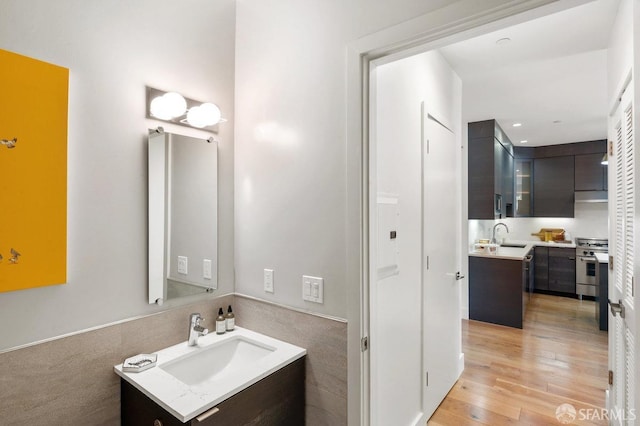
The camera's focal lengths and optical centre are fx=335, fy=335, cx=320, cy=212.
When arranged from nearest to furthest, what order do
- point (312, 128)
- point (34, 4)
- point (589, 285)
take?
point (34, 4)
point (312, 128)
point (589, 285)

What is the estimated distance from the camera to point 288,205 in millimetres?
1597

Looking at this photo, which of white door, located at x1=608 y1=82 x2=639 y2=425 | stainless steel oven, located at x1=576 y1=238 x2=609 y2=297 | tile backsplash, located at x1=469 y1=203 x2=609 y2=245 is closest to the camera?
white door, located at x1=608 y1=82 x2=639 y2=425

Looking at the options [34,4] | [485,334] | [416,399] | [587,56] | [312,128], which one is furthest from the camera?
[485,334]

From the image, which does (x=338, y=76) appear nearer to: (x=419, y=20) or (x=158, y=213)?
(x=419, y=20)

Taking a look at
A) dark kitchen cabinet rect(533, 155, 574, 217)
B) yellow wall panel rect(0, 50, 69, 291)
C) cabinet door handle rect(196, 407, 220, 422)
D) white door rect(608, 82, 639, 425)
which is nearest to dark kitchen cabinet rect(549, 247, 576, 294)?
dark kitchen cabinet rect(533, 155, 574, 217)

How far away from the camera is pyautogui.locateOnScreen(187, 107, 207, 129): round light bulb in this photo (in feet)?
5.31

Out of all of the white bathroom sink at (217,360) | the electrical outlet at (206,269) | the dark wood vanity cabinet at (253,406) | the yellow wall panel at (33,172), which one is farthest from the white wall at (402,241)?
the yellow wall panel at (33,172)

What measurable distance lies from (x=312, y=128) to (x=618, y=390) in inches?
88.0

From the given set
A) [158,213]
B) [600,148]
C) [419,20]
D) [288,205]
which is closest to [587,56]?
[419,20]

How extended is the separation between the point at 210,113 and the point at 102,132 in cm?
48

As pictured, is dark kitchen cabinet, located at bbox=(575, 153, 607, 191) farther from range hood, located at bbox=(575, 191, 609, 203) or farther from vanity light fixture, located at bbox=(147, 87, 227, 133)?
vanity light fixture, located at bbox=(147, 87, 227, 133)

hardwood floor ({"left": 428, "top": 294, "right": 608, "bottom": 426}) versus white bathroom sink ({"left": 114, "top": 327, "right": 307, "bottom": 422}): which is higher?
white bathroom sink ({"left": 114, "top": 327, "right": 307, "bottom": 422})

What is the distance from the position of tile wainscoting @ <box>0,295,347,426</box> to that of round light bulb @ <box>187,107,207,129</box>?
898mm

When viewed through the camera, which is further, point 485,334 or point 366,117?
point 485,334
